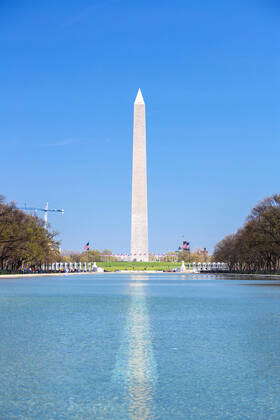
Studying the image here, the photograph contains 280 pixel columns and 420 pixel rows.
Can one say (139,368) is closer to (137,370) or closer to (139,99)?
(137,370)

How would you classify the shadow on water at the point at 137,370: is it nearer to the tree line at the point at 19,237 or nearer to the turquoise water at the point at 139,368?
the turquoise water at the point at 139,368

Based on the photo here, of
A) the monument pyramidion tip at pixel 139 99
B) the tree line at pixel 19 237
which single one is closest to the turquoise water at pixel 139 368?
the tree line at pixel 19 237

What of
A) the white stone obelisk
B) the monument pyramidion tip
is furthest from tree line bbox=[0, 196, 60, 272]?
the monument pyramidion tip

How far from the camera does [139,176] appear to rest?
407ft

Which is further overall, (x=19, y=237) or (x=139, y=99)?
(x=139, y=99)

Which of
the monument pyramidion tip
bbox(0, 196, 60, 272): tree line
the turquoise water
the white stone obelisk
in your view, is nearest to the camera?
the turquoise water

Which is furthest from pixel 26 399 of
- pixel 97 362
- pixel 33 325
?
pixel 33 325

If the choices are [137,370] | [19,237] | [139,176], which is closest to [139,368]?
[137,370]

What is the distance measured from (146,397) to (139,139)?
Answer: 115m

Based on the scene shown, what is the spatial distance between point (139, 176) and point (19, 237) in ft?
126

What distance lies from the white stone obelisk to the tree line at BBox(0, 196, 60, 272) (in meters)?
20.8

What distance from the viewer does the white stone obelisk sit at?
123 m

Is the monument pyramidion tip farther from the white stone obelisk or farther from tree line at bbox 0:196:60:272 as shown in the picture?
tree line at bbox 0:196:60:272

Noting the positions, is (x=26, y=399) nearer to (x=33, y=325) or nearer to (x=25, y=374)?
(x=25, y=374)
